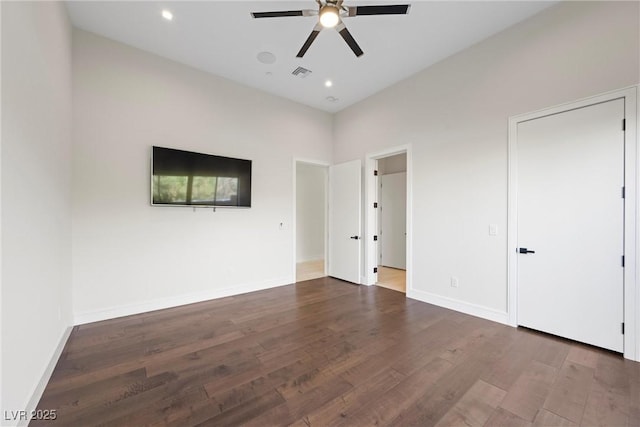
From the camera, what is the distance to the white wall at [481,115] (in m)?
2.39

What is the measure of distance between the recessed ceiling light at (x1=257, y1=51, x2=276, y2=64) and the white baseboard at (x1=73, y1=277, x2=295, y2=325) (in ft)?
11.2

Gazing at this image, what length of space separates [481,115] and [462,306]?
246 centimetres

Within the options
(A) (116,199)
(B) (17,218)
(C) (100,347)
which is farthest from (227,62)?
(C) (100,347)

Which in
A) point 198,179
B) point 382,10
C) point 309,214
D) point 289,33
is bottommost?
point 309,214

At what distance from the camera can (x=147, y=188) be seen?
332 centimetres

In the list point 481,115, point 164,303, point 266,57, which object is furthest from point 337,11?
point 164,303

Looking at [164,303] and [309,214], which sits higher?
[309,214]

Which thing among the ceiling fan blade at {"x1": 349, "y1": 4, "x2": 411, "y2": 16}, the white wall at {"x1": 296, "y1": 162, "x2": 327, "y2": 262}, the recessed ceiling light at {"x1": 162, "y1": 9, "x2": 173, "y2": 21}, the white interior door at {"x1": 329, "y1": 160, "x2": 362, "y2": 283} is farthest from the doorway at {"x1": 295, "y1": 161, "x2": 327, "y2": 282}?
the ceiling fan blade at {"x1": 349, "y1": 4, "x2": 411, "y2": 16}

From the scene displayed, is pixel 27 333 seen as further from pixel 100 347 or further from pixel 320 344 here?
pixel 320 344

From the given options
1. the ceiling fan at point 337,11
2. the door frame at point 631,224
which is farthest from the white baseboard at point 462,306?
the ceiling fan at point 337,11

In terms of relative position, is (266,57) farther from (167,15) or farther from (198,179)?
(198,179)

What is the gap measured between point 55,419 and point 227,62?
399 centimetres

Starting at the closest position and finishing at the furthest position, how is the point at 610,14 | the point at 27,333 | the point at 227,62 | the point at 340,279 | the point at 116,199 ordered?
the point at 27,333 < the point at 610,14 < the point at 116,199 < the point at 227,62 < the point at 340,279

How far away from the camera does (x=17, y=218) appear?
4.91 ft
